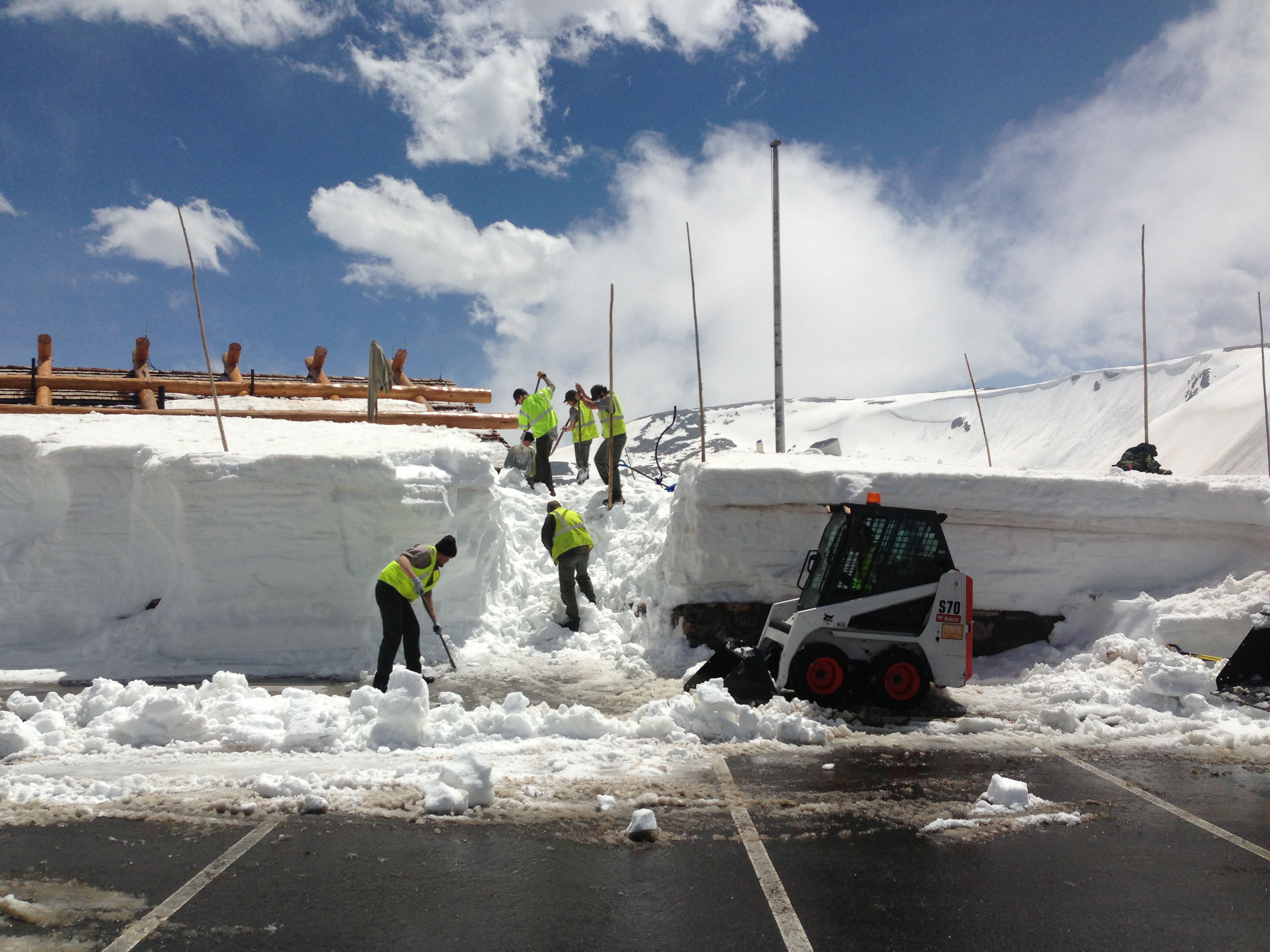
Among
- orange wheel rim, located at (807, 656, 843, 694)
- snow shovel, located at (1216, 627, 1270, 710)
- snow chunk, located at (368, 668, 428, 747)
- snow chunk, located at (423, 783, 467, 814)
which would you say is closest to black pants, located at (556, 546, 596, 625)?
orange wheel rim, located at (807, 656, 843, 694)

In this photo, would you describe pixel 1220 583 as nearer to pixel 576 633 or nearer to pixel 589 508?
pixel 576 633

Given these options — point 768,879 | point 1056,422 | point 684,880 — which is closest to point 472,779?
point 684,880

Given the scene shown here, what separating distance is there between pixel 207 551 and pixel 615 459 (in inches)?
217

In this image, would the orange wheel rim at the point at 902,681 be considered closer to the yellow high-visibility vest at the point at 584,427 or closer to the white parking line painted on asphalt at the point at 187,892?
the white parking line painted on asphalt at the point at 187,892

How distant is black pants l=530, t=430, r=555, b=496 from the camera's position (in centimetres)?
1212

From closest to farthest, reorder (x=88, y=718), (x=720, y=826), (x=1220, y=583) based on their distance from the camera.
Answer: (x=720, y=826)
(x=88, y=718)
(x=1220, y=583)

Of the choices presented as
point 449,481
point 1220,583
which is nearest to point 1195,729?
point 1220,583

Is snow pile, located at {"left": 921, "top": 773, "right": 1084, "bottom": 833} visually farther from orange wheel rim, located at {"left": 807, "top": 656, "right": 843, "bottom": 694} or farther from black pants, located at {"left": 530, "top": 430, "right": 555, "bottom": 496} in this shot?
black pants, located at {"left": 530, "top": 430, "right": 555, "bottom": 496}

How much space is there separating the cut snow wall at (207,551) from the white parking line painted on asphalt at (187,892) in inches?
159

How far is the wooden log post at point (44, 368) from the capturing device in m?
11.9

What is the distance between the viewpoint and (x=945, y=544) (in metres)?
6.39

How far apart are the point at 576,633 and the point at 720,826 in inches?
200

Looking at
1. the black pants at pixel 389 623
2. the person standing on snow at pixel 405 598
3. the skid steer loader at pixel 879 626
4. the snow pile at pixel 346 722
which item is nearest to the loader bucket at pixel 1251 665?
the skid steer loader at pixel 879 626

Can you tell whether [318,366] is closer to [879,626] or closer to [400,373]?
[400,373]
